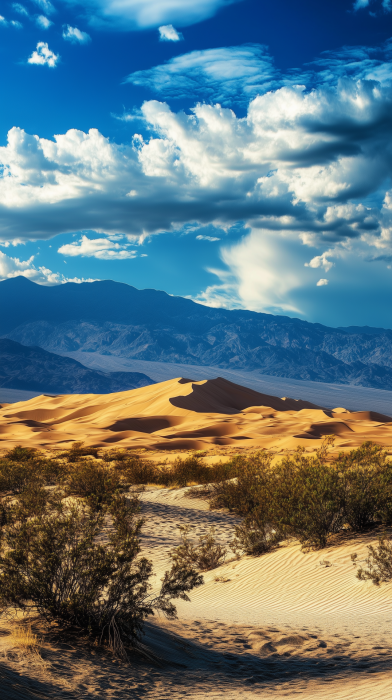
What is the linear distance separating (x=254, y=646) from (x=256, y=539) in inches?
183

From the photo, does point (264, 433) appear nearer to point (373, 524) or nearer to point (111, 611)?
point (373, 524)

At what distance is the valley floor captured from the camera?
A: 15.9 ft

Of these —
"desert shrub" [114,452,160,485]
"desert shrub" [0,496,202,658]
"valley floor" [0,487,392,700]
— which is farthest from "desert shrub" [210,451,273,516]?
"desert shrub" [0,496,202,658]

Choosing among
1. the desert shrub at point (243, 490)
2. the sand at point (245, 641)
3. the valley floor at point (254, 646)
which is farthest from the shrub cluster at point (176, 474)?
the valley floor at point (254, 646)

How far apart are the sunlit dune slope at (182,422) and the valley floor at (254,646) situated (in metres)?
21.7

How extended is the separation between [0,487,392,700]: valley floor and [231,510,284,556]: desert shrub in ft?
1.13

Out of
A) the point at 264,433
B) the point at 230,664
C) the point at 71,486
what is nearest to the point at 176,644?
the point at 230,664

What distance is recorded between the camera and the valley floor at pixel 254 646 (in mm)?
4848

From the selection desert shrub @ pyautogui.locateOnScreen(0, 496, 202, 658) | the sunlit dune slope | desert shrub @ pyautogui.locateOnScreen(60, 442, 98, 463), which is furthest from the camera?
the sunlit dune slope

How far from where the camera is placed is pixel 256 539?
11016mm

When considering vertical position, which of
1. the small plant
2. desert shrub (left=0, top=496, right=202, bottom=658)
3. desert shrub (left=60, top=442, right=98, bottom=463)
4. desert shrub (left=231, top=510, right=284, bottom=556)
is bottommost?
desert shrub (left=60, top=442, right=98, bottom=463)

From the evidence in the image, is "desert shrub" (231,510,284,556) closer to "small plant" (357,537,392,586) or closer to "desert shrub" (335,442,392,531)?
"desert shrub" (335,442,392,531)

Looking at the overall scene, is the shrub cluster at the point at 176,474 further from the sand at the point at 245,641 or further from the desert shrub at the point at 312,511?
the desert shrub at the point at 312,511

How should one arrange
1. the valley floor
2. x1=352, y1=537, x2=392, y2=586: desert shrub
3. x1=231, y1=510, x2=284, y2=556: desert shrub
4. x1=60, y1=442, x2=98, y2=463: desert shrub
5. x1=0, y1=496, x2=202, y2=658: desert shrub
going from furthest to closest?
x1=60, y1=442, x2=98, y2=463: desert shrub
x1=231, y1=510, x2=284, y2=556: desert shrub
x1=352, y1=537, x2=392, y2=586: desert shrub
x1=0, y1=496, x2=202, y2=658: desert shrub
the valley floor
